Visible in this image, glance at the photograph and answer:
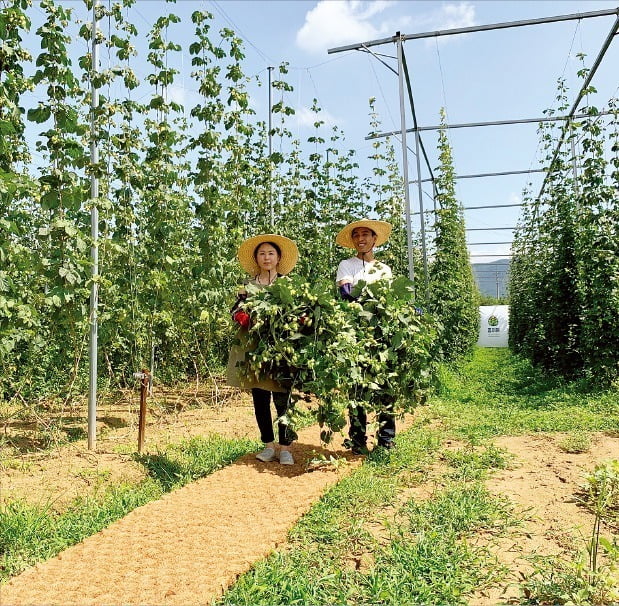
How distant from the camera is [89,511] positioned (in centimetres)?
334

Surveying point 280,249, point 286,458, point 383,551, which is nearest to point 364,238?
point 280,249

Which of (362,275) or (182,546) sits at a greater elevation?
(362,275)

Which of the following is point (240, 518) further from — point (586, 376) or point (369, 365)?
point (586, 376)

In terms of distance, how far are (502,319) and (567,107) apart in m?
15.8

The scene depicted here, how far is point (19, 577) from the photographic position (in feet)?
8.12

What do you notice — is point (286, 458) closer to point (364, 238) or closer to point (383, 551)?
point (383, 551)

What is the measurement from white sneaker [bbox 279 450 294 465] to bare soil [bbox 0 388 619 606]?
49mm

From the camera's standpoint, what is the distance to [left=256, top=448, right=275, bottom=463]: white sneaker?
417 cm

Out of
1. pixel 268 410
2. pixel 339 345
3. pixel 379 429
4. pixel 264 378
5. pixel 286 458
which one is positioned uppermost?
pixel 339 345

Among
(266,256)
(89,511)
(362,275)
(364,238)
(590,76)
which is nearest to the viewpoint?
(89,511)

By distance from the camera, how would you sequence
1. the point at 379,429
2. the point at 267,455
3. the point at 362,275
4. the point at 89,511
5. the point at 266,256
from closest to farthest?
the point at 89,511, the point at 267,455, the point at 266,256, the point at 379,429, the point at 362,275

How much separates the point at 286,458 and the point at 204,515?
3.42ft

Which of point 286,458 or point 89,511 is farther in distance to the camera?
point 286,458

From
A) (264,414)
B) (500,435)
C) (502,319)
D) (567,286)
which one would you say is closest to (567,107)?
(567,286)
